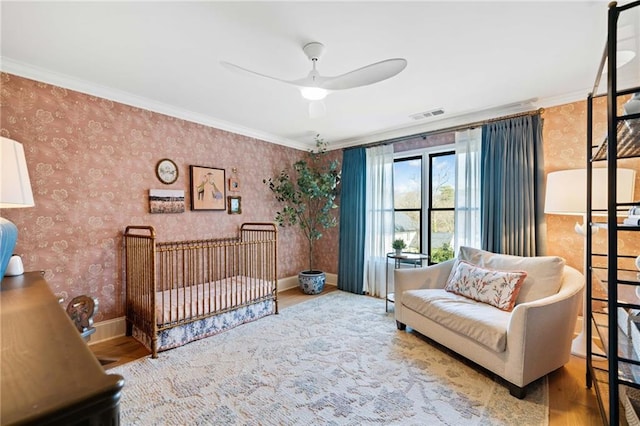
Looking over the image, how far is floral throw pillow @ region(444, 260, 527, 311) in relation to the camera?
7.94 ft

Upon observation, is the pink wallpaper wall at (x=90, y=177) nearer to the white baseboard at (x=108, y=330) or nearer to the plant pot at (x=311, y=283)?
the white baseboard at (x=108, y=330)

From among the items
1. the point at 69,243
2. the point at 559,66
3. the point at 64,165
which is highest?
the point at 559,66

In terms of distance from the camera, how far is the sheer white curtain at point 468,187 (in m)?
3.41

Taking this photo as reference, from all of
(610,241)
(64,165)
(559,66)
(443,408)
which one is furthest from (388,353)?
(64,165)

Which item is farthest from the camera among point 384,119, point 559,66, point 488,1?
point 384,119

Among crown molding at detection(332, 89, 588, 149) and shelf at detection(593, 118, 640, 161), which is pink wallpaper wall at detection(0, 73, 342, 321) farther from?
shelf at detection(593, 118, 640, 161)

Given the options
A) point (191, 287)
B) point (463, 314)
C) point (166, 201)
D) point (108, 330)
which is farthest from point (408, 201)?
point (108, 330)

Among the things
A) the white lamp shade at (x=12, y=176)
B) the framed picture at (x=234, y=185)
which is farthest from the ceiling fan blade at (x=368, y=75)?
the framed picture at (x=234, y=185)

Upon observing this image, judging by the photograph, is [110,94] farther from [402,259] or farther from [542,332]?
[542,332]

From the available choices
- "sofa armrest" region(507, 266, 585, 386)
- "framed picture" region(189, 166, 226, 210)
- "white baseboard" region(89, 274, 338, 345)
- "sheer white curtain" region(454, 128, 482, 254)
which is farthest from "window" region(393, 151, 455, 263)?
"white baseboard" region(89, 274, 338, 345)

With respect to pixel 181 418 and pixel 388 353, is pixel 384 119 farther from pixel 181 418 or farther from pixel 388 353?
pixel 181 418

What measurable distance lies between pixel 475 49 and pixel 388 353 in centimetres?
252

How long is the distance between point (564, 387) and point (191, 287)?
→ 128 inches

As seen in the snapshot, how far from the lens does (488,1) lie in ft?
5.40
